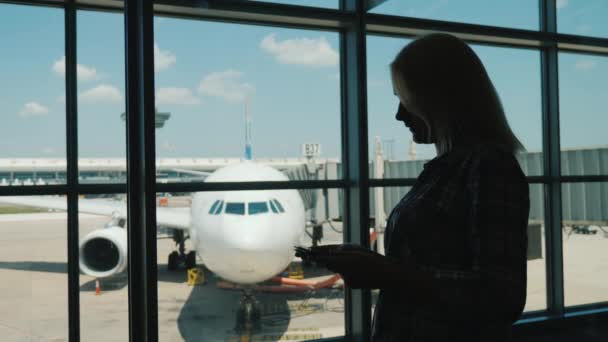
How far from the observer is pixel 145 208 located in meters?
3.21

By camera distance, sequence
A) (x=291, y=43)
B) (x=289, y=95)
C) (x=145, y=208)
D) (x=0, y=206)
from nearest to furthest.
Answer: (x=145, y=208), (x=0, y=206), (x=291, y=43), (x=289, y=95)

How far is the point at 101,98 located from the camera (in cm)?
355

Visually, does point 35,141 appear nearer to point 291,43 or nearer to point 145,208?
point 145,208

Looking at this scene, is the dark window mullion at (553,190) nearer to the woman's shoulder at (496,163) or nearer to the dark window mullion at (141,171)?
the dark window mullion at (141,171)

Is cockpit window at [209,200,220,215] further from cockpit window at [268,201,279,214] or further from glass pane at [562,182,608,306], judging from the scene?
glass pane at [562,182,608,306]

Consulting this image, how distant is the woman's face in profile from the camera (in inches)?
33.4

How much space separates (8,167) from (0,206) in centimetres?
62

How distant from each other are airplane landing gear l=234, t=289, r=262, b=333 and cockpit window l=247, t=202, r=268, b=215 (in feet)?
2.71

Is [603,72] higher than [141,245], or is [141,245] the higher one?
[603,72]

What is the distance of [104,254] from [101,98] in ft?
6.74

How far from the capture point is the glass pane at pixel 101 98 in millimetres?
3436

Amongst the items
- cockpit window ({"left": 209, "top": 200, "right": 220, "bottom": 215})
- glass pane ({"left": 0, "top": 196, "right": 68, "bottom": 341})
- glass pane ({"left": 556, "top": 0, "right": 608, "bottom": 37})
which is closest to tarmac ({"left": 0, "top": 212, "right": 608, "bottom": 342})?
glass pane ({"left": 0, "top": 196, "right": 68, "bottom": 341})

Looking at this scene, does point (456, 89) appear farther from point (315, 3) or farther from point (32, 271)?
point (32, 271)

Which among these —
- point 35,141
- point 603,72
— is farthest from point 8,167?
point 603,72
